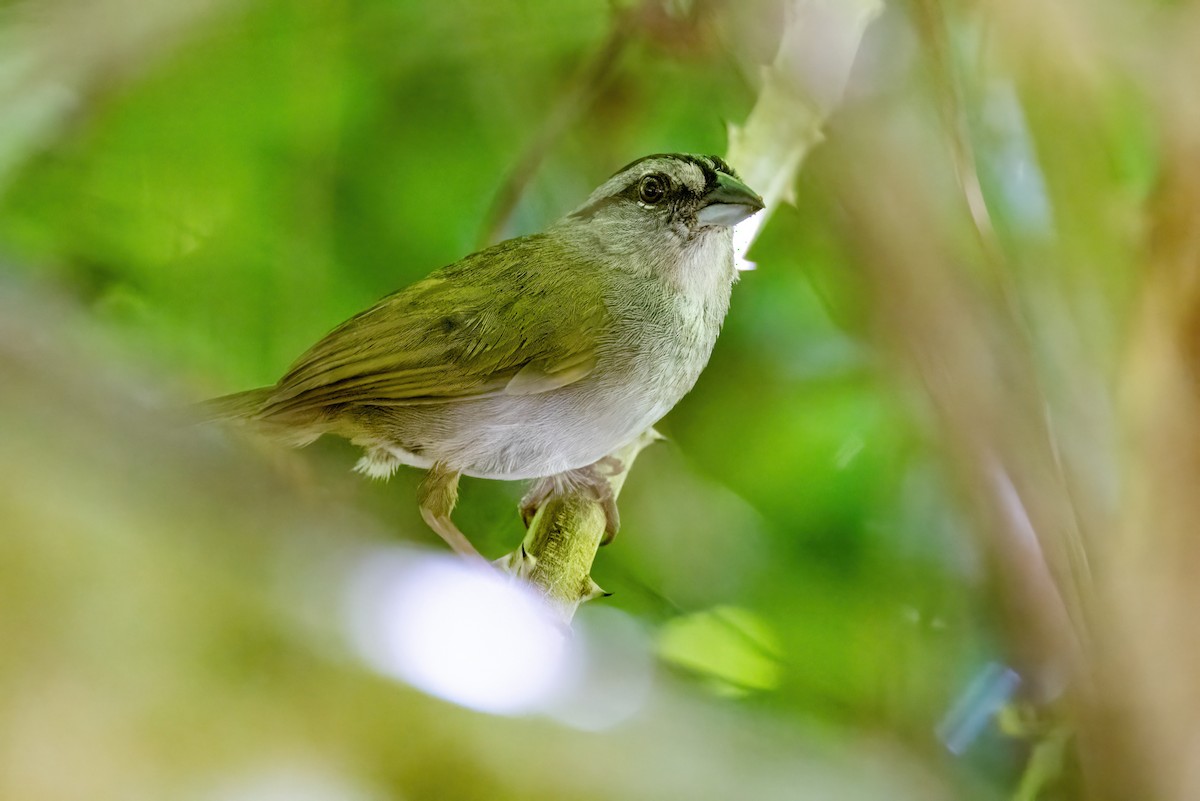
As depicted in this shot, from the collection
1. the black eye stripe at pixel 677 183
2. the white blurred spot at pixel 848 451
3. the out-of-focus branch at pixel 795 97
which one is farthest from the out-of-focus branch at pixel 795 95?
the white blurred spot at pixel 848 451

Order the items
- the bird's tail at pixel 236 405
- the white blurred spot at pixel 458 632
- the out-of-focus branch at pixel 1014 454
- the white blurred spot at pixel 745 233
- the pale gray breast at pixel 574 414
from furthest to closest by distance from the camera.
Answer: the white blurred spot at pixel 745 233
the out-of-focus branch at pixel 1014 454
the pale gray breast at pixel 574 414
the bird's tail at pixel 236 405
the white blurred spot at pixel 458 632

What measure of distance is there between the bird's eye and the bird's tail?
0.41 m

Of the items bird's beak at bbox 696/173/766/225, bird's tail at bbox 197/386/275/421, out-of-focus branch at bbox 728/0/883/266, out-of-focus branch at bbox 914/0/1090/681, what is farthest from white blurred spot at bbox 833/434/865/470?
bird's tail at bbox 197/386/275/421

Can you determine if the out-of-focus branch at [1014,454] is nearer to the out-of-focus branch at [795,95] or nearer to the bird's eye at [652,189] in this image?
the out-of-focus branch at [795,95]

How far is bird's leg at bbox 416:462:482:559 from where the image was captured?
887mm

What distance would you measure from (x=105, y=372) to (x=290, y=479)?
0.14 meters

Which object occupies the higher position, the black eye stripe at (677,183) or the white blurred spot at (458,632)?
the black eye stripe at (677,183)

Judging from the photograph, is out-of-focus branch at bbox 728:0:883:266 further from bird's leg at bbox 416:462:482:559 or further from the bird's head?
bird's leg at bbox 416:462:482:559

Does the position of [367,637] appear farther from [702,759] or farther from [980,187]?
[980,187]

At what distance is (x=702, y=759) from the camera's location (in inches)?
26.1

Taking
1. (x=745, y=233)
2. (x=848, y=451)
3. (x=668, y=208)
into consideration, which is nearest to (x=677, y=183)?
(x=668, y=208)

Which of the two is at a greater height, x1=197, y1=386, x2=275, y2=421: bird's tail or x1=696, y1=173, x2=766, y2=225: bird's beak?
x1=696, y1=173, x2=766, y2=225: bird's beak

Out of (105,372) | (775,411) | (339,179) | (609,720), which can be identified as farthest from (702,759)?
(339,179)

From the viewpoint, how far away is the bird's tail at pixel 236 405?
0.75 meters
